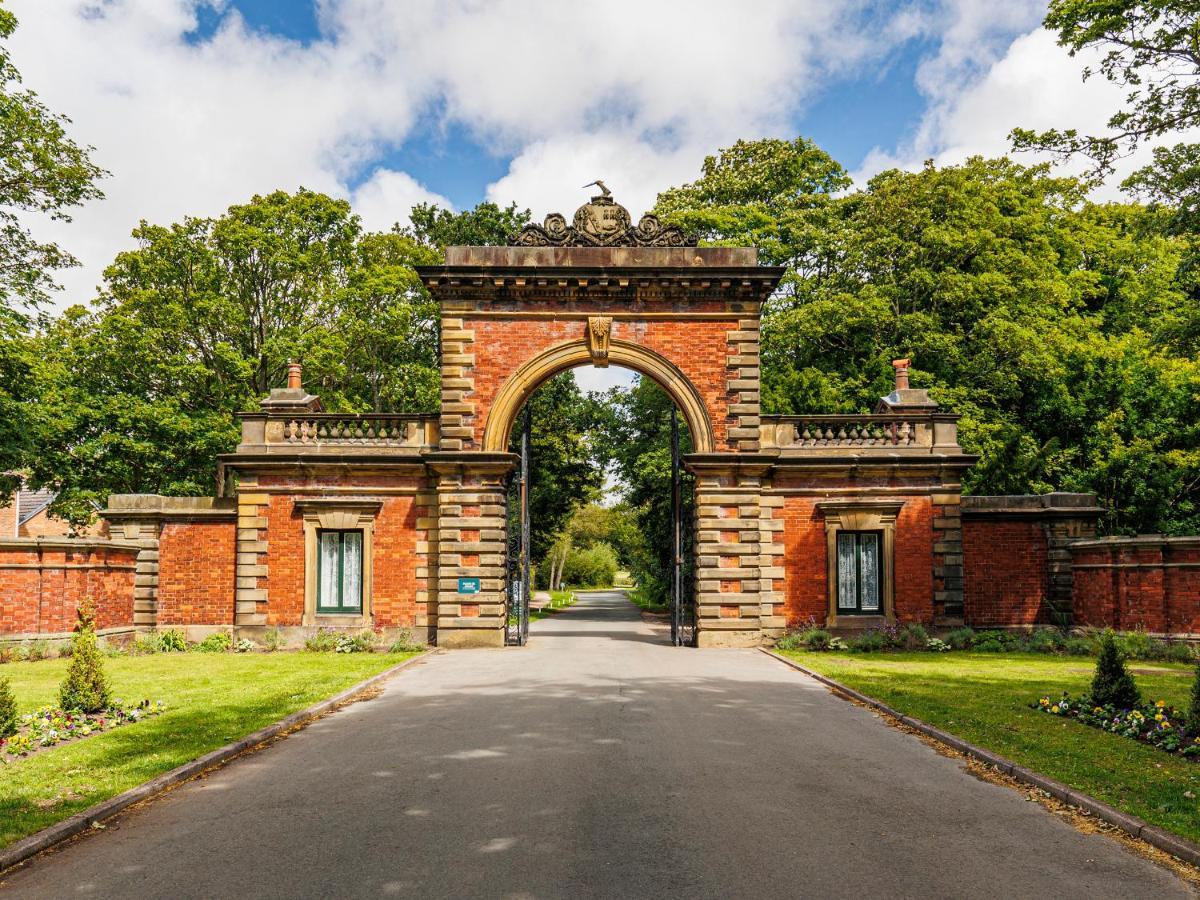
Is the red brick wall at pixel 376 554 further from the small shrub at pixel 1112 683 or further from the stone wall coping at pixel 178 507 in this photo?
the small shrub at pixel 1112 683

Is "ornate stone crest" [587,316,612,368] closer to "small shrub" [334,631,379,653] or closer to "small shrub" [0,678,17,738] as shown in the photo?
"small shrub" [334,631,379,653]

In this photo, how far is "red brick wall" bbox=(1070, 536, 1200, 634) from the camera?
16625mm

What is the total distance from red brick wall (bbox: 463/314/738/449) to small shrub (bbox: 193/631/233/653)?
25.5ft

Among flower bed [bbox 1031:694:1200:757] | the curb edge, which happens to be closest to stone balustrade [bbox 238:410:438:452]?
the curb edge

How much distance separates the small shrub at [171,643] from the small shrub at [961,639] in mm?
17217

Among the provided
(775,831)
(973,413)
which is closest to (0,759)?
(775,831)

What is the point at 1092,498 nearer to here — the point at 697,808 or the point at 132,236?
the point at 697,808

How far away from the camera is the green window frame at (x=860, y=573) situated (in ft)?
62.8

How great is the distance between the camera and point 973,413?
82.9 ft

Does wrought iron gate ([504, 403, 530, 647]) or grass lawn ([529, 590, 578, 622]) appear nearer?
wrought iron gate ([504, 403, 530, 647])

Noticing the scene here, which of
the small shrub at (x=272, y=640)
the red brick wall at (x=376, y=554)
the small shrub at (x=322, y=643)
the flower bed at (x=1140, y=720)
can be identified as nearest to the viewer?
the flower bed at (x=1140, y=720)

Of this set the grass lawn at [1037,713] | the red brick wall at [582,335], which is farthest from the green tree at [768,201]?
the grass lawn at [1037,713]

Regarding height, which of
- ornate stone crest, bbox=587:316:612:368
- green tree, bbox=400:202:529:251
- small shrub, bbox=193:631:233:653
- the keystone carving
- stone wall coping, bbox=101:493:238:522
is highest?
green tree, bbox=400:202:529:251

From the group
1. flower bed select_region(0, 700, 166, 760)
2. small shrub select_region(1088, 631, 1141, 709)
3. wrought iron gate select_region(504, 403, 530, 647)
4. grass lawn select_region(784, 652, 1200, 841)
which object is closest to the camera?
grass lawn select_region(784, 652, 1200, 841)
